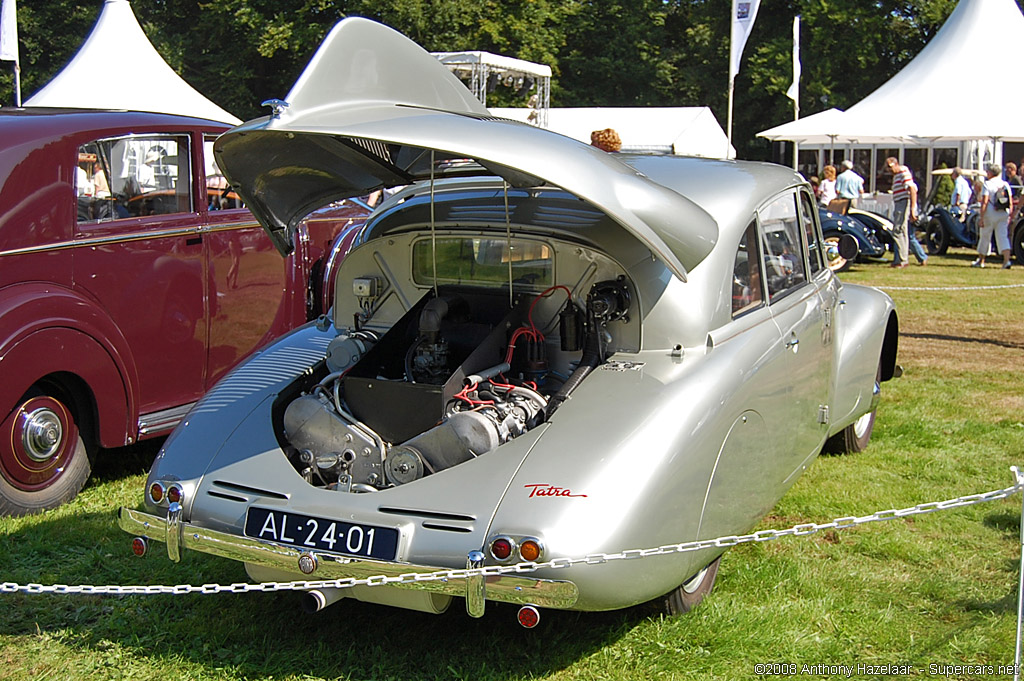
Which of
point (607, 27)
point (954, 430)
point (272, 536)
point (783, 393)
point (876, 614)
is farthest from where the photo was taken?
point (607, 27)

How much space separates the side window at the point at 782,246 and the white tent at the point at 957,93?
37.0ft

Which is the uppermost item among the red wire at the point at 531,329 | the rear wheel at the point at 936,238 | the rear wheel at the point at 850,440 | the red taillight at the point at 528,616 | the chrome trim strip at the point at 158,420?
the rear wheel at the point at 936,238

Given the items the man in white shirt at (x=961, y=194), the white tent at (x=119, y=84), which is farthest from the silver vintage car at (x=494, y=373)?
the man in white shirt at (x=961, y=194)

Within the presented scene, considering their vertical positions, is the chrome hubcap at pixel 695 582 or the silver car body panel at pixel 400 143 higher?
the silver car body panel at pixel 400 143

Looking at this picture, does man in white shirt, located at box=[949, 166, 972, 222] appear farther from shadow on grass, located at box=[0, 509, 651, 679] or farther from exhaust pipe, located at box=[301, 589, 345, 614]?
exhaust pipe, located at box=[301, 589, 345, 614]

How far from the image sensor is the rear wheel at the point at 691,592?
12.6 ft

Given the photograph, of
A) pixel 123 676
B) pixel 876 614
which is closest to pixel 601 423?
pixel 876 614

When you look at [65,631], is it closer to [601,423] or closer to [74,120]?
[601,423]

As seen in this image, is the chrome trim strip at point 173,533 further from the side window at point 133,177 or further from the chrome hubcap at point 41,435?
the side window at point 133,177

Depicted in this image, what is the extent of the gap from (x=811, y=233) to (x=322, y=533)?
327 centimetres

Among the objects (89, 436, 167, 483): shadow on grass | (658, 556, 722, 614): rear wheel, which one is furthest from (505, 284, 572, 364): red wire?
(89, 436, 167, 483): shadow on grass

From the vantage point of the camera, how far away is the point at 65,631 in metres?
3.96

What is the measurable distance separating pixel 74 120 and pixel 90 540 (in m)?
2.32

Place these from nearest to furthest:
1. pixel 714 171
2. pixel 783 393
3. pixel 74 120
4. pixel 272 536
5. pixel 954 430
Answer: pixel 272 536 → pixel 783 393 → pixel 714 171 → pixel 74 120 → pixel 954 430
